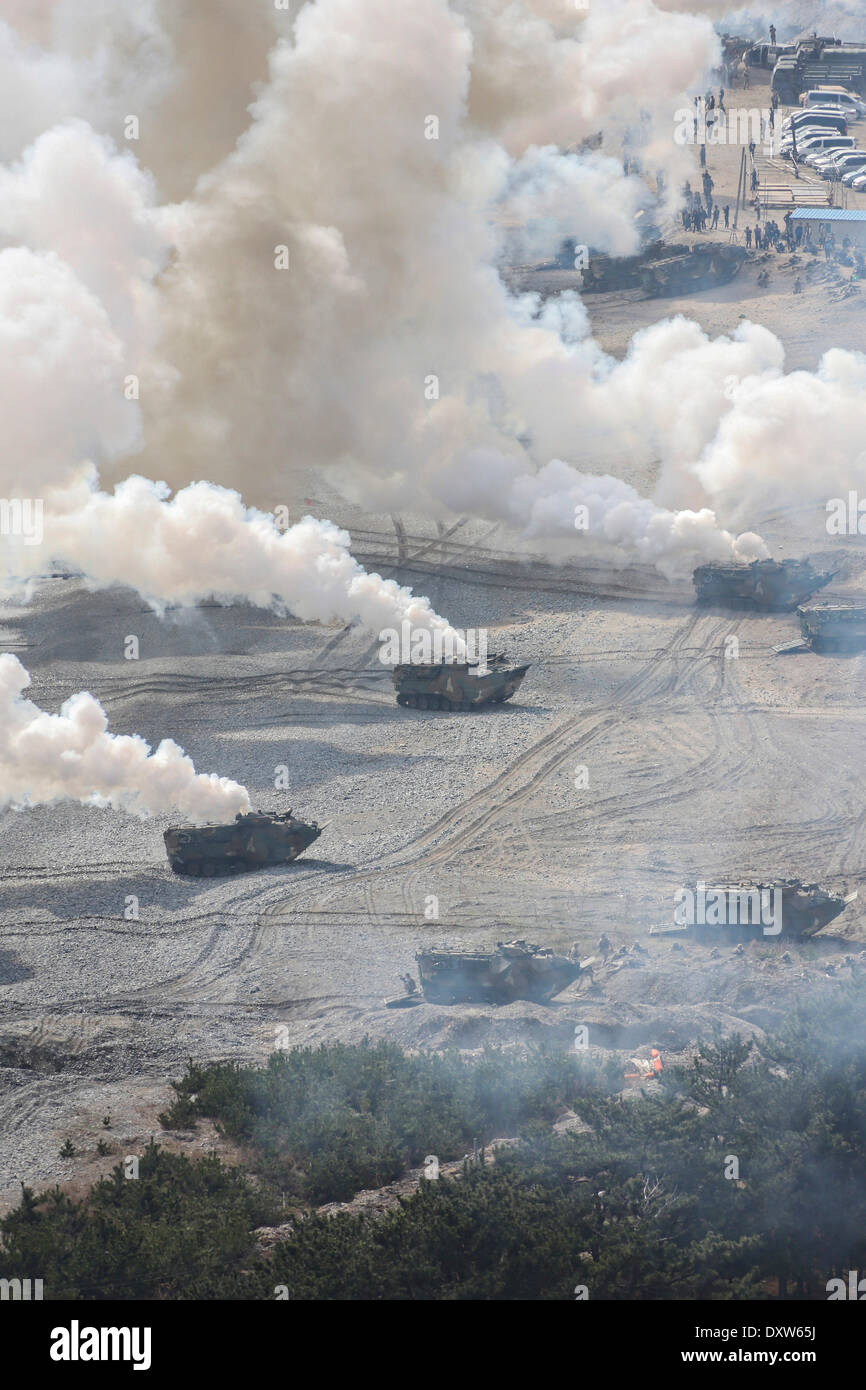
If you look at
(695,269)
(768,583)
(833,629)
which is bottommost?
(833,629)

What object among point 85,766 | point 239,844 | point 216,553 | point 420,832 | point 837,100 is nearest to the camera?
point 239,844

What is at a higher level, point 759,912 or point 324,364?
point 324,364

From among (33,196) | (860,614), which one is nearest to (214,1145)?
(860,614)

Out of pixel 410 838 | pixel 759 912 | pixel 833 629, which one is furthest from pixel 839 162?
pixel 759 912

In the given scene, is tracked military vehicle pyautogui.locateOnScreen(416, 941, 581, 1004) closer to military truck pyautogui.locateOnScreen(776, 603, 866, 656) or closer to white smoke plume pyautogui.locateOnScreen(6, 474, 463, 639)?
white smoke plume pyautogui.locateOnScreen(6, 474, 463, 639)

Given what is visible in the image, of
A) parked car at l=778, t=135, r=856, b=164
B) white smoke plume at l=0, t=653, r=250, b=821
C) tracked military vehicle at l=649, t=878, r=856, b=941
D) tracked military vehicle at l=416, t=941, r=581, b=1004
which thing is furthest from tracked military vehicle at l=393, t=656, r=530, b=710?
parked car at l=778, t=135, r=856, b=164

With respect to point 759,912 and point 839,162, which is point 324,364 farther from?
point 839,162

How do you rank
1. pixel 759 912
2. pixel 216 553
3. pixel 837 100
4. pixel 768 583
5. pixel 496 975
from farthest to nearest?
pixel 837 100, pixel 768 583, pixel 216 553, pixel 759 912, pixel 496 975
